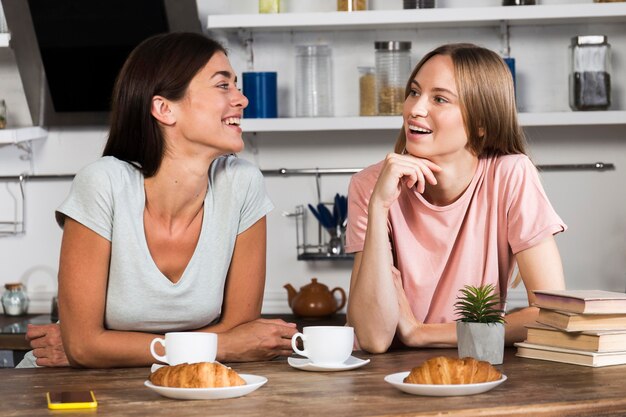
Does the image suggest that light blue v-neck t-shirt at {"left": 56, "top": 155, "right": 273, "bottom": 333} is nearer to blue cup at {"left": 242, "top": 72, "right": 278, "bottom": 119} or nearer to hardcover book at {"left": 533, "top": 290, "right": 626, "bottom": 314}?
hardcover book at {"left": 533, "top": 290, "right": 626, "bottom": 314}

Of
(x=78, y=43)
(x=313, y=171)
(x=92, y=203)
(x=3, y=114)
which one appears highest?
(x=78, y=43)

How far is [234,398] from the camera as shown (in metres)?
1.39

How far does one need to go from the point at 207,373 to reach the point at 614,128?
104 inches

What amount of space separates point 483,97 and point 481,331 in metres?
0.65

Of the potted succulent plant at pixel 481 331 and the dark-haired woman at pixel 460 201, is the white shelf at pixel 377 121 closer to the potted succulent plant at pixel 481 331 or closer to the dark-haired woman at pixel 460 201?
the dark-haired woman at pixel 460 201

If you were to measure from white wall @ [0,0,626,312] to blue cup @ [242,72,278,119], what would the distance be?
0.67 feet

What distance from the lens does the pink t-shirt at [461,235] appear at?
2.11 meters

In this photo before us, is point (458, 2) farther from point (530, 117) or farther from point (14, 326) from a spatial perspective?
point (14, 326)

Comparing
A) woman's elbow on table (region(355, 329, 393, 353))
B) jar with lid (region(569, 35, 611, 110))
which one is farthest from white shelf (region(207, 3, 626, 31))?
woman's elbow on table (region(355, 329, 393, 353))

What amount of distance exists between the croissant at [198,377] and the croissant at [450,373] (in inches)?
10.6

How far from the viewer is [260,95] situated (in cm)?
344

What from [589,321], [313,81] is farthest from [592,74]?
[589,321]

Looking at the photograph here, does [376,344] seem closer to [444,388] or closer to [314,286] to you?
[444,388]

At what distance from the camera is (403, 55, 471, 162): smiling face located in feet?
6.89
